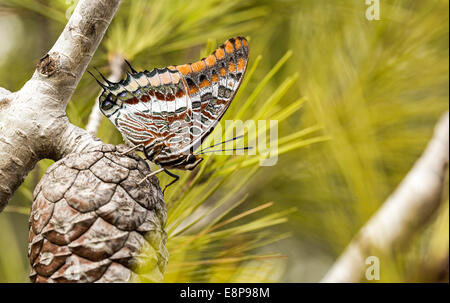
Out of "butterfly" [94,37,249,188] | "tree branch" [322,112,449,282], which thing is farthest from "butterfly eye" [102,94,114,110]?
"tree branch" [322,112,449,282]

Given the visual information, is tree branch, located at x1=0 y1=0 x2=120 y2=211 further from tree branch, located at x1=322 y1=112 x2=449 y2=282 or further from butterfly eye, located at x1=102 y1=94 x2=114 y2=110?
tree branch, located at x1=322 y1=112 x2=449 y2=282

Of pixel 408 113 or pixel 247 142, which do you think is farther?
pixel 408 113

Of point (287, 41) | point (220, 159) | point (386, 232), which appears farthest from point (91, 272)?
point (287, 41)

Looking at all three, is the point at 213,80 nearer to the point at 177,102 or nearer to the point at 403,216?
the point at 177,102

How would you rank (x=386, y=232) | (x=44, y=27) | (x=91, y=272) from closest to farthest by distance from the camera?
(x=91, y=272)
(x=386, y=232)
(x=44, y=27)
